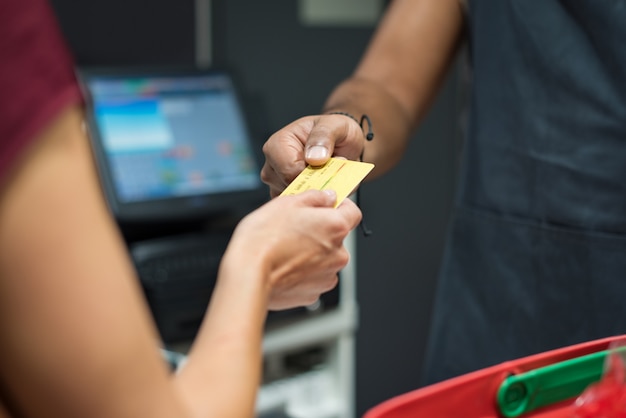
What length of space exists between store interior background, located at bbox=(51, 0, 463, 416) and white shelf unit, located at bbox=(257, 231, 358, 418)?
6 cm

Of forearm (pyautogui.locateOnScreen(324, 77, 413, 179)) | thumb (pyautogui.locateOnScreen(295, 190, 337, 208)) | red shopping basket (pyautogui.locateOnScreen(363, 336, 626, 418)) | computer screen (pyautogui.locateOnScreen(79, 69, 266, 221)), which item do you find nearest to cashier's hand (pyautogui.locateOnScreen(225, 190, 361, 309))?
thumb (pyautogui.locateOnScreen(295, 190, 337, 208))

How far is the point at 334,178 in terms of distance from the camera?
2.28 ft

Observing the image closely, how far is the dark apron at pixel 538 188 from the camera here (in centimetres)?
90

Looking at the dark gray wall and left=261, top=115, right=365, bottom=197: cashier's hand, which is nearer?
left=261, top=115, right=365, bottom=197: cashier's hand

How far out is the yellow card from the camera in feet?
2.23

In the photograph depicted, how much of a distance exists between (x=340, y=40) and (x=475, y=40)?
118cm

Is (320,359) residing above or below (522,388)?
below

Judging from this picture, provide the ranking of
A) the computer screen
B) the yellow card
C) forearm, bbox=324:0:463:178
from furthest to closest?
the computer screen, forearm, bbox=324:0:463:178, the yellow card

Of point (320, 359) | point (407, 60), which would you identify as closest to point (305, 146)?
point (407, 60)

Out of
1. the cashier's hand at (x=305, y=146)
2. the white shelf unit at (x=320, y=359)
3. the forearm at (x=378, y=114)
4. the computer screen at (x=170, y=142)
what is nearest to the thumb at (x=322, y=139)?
the cashier's hand at (x=305, y=146)

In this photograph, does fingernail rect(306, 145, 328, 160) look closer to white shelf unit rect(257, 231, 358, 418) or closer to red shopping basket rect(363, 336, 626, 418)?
red shopping basket rect(363, 336, 626, 418)

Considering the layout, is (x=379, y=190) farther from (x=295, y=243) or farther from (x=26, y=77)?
(x=26, y=77)

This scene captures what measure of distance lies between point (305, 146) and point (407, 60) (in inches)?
13.1

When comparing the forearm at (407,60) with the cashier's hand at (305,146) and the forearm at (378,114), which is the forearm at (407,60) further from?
the cashier's hand at (305,146)
